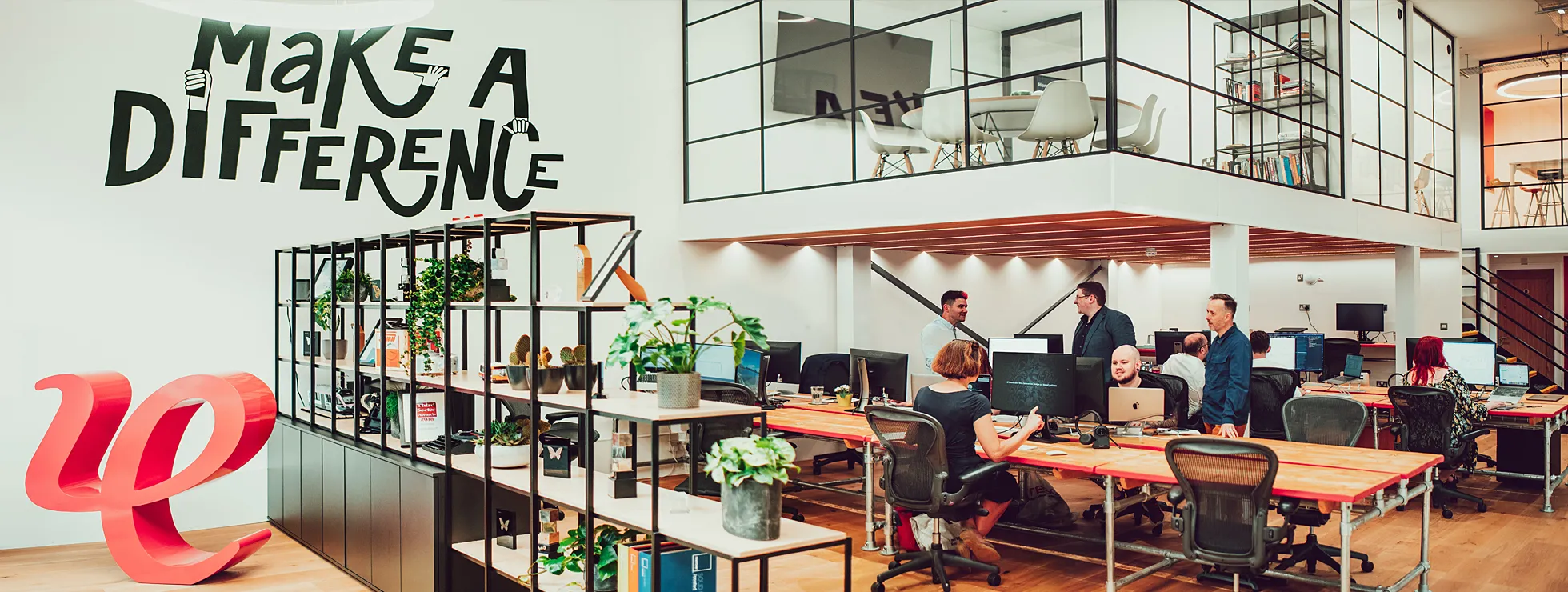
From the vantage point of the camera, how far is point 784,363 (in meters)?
8.09

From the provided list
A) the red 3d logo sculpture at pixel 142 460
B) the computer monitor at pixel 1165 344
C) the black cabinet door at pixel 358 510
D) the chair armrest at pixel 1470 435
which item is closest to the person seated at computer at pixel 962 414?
the black cabinet door at pixel 358 510

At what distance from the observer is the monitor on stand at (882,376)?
723 centimetres

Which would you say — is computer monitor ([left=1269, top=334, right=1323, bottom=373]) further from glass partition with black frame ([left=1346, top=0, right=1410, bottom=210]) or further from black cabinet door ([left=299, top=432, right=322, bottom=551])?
black cabinet door ([left=299, top=432, right=322, bottom=551])

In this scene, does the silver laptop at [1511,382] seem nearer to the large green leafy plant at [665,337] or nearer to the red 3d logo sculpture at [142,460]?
the large green leafy plant at [665,337]

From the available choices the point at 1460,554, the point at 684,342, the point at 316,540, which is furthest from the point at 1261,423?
the point at 316,540

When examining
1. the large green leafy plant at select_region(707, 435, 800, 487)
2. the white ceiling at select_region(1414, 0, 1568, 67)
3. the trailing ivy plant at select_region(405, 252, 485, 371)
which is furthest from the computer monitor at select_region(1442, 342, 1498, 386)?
the trailing ivy plant at select_region(405, 252, 485, 371)

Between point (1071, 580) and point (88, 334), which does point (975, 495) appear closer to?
point (1071, 580)

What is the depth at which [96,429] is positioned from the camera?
221 inches

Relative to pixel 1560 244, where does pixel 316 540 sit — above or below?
below

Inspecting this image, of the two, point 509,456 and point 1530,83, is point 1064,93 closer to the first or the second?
point 509,456

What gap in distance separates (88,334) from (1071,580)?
631 centimetres

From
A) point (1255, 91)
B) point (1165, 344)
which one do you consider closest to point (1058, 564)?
point (1165, 344)

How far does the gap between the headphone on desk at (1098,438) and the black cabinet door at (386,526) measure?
3551 millimetres

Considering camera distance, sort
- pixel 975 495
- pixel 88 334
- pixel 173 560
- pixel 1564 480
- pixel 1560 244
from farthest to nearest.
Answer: pixel 1560 244, pixel 1564 480, pixel 88 334, pixel 173 560, pixel 975 495
